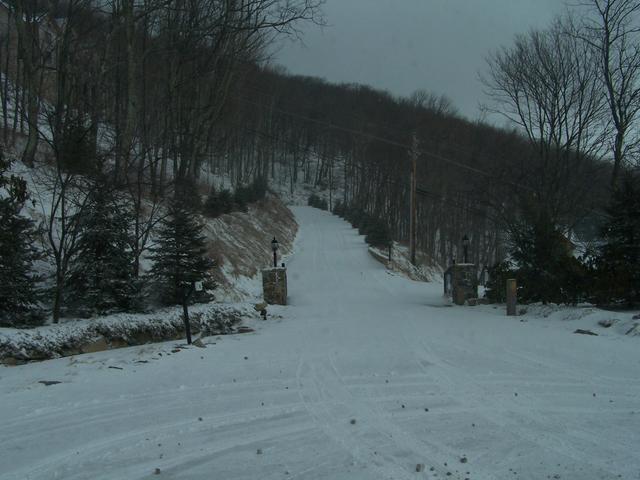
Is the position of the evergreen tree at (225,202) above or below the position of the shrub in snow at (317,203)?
below

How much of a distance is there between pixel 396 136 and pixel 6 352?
42741 millimetres

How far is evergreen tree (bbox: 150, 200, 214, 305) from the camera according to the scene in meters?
12.5

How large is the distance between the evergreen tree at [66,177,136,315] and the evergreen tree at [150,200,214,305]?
3.42 feet

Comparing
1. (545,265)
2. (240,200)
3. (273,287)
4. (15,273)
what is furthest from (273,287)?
(240,200)

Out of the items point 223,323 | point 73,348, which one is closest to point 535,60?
point 223,323

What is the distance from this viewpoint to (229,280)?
19.2m

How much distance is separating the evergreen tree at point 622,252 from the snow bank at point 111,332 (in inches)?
336

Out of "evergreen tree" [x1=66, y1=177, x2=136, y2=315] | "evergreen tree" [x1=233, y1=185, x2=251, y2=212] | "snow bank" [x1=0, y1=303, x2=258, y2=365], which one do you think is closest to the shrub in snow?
"evergreen tree" [x1=233, y1=185, x2=251, y2=212]

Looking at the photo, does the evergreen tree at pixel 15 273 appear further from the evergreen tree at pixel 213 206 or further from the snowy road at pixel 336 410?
the evergreen tree at pixel 213 206

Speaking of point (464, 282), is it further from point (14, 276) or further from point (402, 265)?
point (402, 265)

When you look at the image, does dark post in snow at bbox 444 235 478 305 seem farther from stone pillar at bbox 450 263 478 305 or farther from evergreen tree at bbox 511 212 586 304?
evergreen tree at bbox 511 212 586 304

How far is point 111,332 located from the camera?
991 centimetres

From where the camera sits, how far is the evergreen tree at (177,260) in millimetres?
12547

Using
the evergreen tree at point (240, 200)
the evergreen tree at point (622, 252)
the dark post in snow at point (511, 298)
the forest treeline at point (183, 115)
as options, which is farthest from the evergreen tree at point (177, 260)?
the evergreen tree at point (240, 200)
